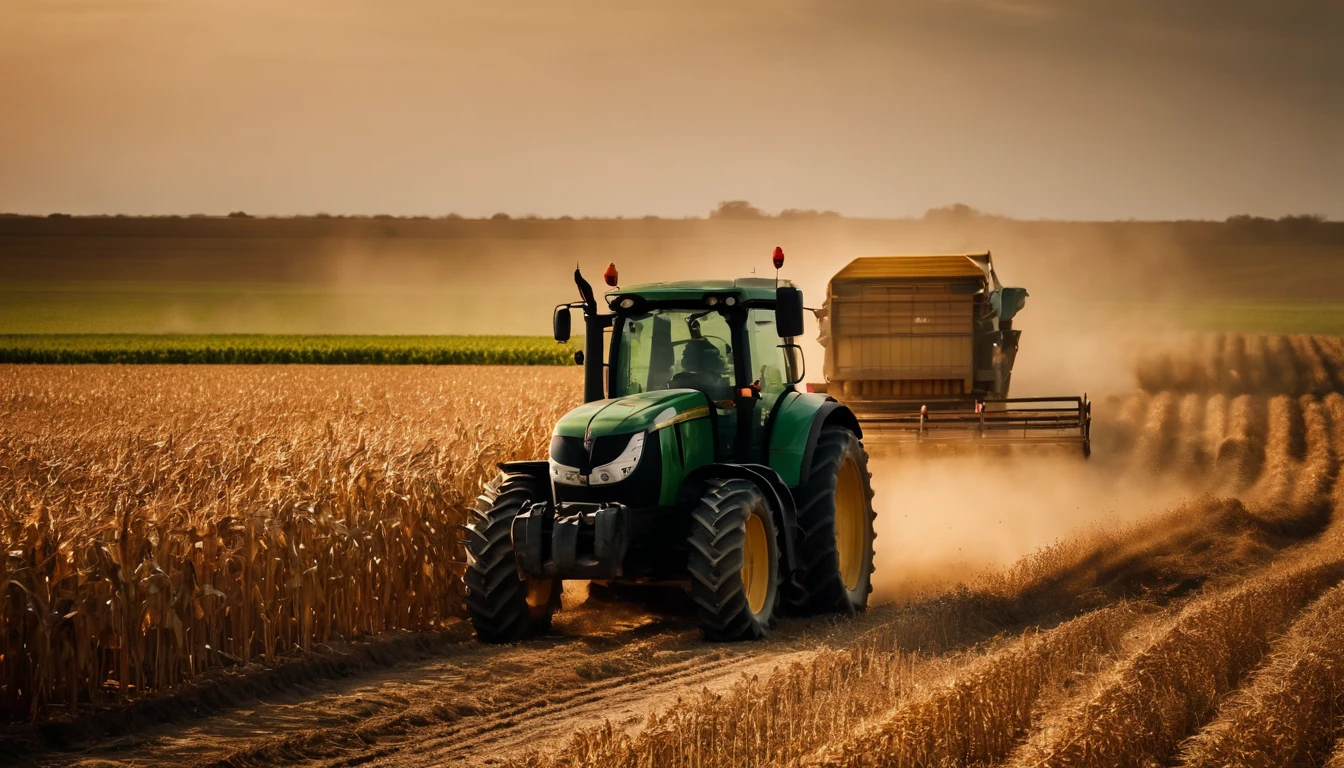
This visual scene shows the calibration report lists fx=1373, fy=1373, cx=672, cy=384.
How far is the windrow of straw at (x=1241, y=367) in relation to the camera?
26859 millimetres

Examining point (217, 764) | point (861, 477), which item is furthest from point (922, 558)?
point (217, 764)

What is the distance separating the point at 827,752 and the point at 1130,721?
63.5 inches

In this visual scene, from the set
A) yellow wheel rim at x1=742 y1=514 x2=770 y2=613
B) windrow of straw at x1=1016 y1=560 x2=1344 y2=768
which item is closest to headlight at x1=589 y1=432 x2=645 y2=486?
yellow wheel rim at x1=742 y1=514 x2=770 y2=613

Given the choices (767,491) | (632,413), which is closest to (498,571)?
(632,413)

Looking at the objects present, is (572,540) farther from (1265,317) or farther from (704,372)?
(1265,317)

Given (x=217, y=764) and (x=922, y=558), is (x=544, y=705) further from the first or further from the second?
(x=922, y=558)

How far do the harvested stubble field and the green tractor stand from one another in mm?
376

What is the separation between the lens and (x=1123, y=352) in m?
28.6

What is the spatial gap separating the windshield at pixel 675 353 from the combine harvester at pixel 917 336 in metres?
5.65

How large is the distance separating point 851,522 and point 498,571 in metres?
3.37

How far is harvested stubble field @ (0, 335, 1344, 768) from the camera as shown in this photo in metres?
6.82

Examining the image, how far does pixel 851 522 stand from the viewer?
37.2ft

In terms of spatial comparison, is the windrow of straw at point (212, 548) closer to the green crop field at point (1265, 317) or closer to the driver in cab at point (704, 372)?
the driver in cab at point (704, 372)

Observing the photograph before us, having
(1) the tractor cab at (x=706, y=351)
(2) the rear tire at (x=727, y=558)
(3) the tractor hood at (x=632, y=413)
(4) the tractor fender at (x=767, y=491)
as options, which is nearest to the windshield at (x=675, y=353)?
(1) the tractor cab at (x=706, y=351)
